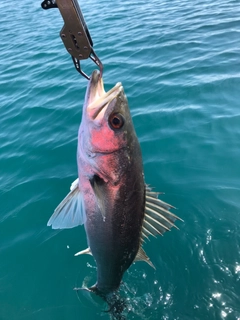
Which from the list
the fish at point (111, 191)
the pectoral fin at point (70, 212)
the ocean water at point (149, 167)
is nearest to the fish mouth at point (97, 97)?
the fish at point (111, 191)

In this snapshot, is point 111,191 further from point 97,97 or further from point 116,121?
point 97,97

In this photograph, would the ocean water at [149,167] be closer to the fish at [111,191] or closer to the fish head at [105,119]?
the fish at [111,191]

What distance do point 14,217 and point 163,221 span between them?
10.7 ft

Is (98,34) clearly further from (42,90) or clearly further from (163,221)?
(163,221)

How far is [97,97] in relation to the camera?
9.38 ft

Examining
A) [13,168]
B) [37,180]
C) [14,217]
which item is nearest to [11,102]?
[13,168]

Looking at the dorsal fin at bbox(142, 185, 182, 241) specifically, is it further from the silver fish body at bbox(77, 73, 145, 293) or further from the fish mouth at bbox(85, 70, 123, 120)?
the fish mouth at bbox(85, 70, 123, 120)

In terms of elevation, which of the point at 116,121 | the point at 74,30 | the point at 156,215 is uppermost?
the point at 74,30

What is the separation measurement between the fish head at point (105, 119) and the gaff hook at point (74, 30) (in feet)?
0.65

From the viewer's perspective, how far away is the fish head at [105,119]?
2773 millimetres

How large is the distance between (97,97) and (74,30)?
1.88ft

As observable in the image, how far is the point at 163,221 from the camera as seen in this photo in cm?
329

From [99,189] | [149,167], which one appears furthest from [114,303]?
[149,167]

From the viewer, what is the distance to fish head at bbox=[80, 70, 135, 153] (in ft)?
9.10
